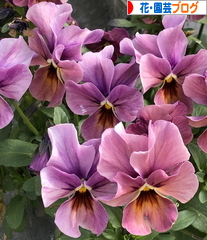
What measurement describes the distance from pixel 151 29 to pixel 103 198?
66cm

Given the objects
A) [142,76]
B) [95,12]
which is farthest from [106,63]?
[95,12]

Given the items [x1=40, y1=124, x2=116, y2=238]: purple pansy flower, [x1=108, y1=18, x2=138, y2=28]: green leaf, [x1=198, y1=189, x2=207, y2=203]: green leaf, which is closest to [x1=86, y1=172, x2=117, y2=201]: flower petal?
[x1=40, y1=124, x2=116, y2=238]: purple pansy flower

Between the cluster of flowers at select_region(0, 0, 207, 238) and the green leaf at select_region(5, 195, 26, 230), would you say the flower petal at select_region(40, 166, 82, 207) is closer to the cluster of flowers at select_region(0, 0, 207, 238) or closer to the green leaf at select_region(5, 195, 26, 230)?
the cluster of flowers at select_region(0, 0, 207, 238)

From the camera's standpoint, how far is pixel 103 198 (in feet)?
1.54

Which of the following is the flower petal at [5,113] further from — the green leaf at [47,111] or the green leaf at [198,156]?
the green leaf at [198,156]

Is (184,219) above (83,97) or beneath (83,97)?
beneath

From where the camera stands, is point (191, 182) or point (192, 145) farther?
point (192, 145)

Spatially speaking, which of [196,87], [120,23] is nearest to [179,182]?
[196,87]

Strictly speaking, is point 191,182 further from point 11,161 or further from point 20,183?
point 20,183

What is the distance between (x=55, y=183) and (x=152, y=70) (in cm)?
20

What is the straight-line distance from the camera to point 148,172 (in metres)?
0.49

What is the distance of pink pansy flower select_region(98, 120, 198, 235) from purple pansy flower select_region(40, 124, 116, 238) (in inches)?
1.1

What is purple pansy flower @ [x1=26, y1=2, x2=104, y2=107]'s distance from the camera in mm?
555

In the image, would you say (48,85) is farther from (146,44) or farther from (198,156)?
(198,156)
